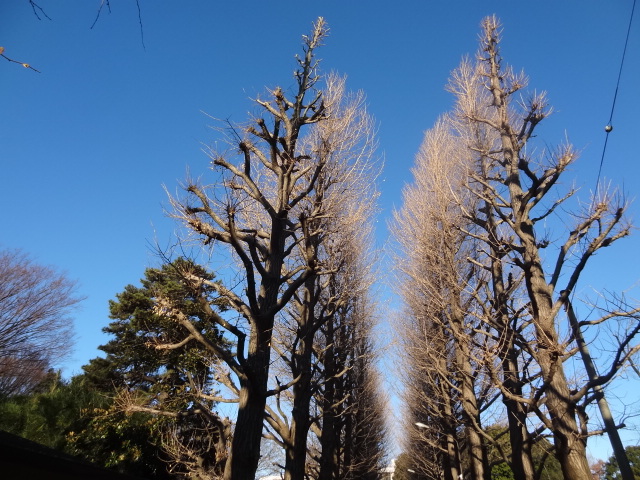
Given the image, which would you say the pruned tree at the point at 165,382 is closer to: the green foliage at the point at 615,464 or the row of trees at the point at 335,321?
the row of trees at the point at 335,321

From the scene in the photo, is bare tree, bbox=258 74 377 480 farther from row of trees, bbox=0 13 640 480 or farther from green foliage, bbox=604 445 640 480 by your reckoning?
green foliage, bbox=604 445 640 480

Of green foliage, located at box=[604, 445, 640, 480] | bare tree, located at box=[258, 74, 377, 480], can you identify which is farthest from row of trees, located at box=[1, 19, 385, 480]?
green foliage, located at box=[604, 445, 640, 480]

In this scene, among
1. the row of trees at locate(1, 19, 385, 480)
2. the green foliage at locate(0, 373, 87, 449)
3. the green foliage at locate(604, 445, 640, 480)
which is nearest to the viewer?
the row of trees at locate(1, 19, 385, 480)

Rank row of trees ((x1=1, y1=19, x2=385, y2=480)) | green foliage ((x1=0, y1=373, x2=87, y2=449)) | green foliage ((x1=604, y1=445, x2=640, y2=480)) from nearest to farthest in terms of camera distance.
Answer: row of trees ((x1=1, y1=19, x2=385, y2=480))
green foliage ((x1=0, y1=373, x2=87, y2=449))
green foliage ((x1=604, y1=445, x2=640, y2=480))

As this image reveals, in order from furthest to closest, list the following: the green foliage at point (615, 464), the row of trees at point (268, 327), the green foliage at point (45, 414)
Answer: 1. the green foliage at point (615, 464)
2. the green foliage at point (45, 414)
3. the row of trees at point (268, 327)

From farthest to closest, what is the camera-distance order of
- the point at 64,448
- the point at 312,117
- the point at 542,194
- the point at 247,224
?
the point at 64,448
the point at 247,224
the point at 542,194
the point at 312,117

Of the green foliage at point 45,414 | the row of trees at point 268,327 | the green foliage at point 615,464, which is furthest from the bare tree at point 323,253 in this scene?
the green foliage at point 615,464

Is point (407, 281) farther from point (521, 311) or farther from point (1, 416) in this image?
point (1, 416)

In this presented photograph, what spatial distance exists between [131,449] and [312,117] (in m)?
8.54

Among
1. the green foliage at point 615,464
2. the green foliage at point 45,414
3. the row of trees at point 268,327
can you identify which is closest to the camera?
the row of trees at point 268,327

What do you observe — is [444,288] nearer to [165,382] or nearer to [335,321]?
[335,321]

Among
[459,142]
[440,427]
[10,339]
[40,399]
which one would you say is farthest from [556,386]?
[10,339]

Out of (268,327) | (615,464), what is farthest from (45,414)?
(615,464)

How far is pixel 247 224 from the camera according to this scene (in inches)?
300
